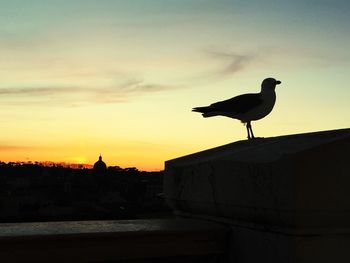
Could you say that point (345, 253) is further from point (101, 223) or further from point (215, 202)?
point (101, 223)

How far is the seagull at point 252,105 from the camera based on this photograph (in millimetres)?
4961

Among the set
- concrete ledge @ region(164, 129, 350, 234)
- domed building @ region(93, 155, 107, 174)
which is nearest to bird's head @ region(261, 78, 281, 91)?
concrete ledge @ region(164, 129, 350, 234)

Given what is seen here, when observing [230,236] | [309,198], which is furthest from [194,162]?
[309,198]

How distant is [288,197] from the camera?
6.22ft

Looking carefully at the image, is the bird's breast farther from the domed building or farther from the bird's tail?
the domed building

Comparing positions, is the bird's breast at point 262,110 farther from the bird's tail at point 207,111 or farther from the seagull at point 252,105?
the bird's tail at point 207,111

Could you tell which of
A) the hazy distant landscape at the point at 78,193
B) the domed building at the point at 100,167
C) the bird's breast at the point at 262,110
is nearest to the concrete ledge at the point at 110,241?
the bird's breast at the point at 262,110

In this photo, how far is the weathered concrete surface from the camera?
6.22 ft

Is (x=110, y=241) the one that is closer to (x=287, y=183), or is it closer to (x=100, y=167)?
(x=287, y=183)

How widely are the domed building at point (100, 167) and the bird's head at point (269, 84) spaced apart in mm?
96944

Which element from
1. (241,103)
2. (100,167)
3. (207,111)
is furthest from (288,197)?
(100,167)

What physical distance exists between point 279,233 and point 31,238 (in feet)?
3.13

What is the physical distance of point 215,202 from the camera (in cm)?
A: 237

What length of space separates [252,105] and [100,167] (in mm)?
100729
